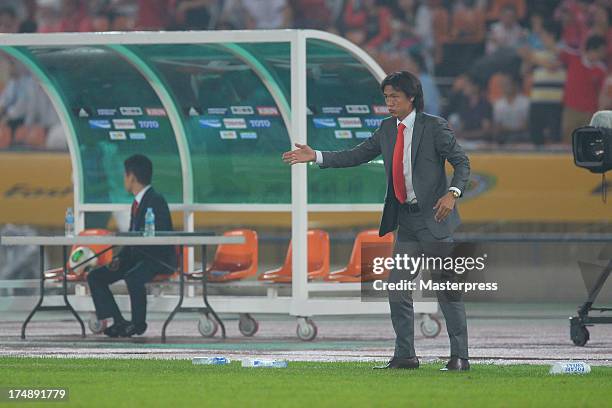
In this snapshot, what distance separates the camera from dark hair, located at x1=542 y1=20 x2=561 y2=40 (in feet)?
78.4

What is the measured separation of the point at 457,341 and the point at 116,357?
2934 mm

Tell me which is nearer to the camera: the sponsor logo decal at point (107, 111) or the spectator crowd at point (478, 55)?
the sponsor logo decal at point (107, 111)

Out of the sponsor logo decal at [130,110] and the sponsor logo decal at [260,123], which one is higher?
the sponsor logo decal at [130,110]

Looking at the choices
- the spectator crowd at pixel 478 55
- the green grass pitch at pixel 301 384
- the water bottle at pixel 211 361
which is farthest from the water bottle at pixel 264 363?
the spectator crowd at pixel 478 55

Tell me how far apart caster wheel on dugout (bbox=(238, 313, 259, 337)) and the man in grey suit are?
4740mm

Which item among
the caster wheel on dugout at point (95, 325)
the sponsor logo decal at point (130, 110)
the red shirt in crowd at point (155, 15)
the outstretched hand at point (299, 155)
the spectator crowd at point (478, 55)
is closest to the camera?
the outstretched hand at point (299, 155)

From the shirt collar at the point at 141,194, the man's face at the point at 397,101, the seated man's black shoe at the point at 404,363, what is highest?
the man's face at the point at 397,101

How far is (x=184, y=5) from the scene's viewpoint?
24.9m

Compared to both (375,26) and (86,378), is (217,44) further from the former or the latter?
(375,26)

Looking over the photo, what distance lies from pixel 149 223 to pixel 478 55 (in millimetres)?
9612

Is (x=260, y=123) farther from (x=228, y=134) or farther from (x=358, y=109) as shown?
(x=358, y=109)

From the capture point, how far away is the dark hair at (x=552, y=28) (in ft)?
78.4

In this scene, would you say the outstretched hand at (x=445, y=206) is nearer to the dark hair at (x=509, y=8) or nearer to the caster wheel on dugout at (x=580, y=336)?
the caster wheel on dugout at (x=580, y=336)

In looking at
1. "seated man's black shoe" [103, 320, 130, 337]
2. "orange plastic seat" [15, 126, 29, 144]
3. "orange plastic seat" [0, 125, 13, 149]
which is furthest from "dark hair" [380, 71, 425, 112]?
"orange plastic seat" [15, 126, 29, 144]
